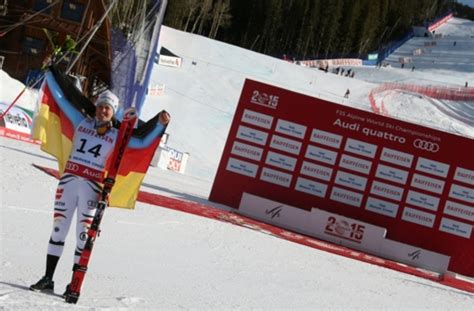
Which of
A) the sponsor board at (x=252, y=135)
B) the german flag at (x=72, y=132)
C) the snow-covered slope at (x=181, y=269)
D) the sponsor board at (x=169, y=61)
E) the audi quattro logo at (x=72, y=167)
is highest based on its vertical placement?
the sponsor board at (x=169, y=61)

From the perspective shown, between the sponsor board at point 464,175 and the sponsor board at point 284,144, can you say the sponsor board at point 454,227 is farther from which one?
the sponsor board at point 284,144

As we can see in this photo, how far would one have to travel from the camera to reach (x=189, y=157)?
27.5 m

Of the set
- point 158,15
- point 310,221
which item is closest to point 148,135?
point 310,221

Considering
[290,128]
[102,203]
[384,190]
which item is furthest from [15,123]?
[102,203]

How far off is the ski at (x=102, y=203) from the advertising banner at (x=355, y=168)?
9815 millimetres

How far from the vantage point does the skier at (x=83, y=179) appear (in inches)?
211

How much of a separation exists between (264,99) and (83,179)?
399 inches

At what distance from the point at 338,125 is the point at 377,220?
6.55 ft

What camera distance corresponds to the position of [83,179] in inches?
211

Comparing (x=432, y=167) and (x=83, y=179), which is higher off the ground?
(x=432, y=167)

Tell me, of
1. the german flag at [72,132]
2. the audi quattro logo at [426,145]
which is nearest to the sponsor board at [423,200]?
the audi quattro logo at [426,145]

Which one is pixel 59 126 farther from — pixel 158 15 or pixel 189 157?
pixel 189 157

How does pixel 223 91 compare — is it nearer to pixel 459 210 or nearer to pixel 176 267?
pixel 459 210

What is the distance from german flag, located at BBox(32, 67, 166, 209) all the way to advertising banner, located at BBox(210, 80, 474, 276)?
9.50m
